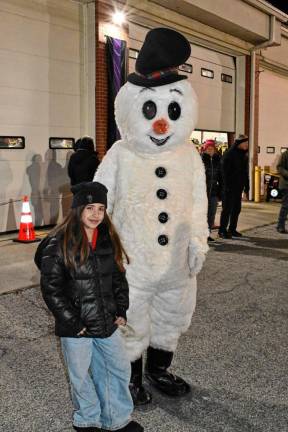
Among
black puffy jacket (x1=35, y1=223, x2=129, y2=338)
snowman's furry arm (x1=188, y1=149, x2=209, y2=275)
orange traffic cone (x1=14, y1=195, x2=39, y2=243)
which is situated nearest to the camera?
black puffy jacket (x1=35, y1=223, x2=129, y2=338)

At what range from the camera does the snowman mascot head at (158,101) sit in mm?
3133

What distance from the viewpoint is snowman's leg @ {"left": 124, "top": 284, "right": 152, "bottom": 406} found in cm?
314

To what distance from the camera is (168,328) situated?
10.8 feet

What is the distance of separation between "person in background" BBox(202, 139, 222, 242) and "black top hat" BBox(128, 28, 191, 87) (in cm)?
527

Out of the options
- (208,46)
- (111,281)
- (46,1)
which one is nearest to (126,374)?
(111,281)

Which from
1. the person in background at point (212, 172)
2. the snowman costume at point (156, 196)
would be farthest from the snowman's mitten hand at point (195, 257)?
the person in background at point (212, 172)

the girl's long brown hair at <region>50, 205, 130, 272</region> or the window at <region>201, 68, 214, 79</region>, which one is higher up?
the window at <region>201, 68, 214, 79</region>

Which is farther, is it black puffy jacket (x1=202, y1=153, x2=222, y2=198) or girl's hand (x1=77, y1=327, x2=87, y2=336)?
black puffy jacket (x1=202, y1=153, x2=222, y2=198)

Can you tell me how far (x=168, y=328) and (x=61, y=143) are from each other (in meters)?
7.07

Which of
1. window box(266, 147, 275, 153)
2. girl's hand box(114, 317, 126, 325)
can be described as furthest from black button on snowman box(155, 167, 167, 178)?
window box(266, 147, 275, 153)

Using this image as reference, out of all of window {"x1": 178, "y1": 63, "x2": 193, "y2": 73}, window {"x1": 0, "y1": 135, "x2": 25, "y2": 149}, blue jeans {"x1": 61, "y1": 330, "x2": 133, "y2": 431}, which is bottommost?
blue jeans {"x1": 61, "y1": 330, "x2": 133, "y2": 431}

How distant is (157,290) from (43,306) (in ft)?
7.30

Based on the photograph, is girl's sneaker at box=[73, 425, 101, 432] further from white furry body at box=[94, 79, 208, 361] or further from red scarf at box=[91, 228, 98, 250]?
red scarf at box=[91, 228, 98, 250]

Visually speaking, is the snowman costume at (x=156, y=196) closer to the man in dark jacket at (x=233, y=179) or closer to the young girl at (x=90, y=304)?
the young girl at (x=90, y=304)
